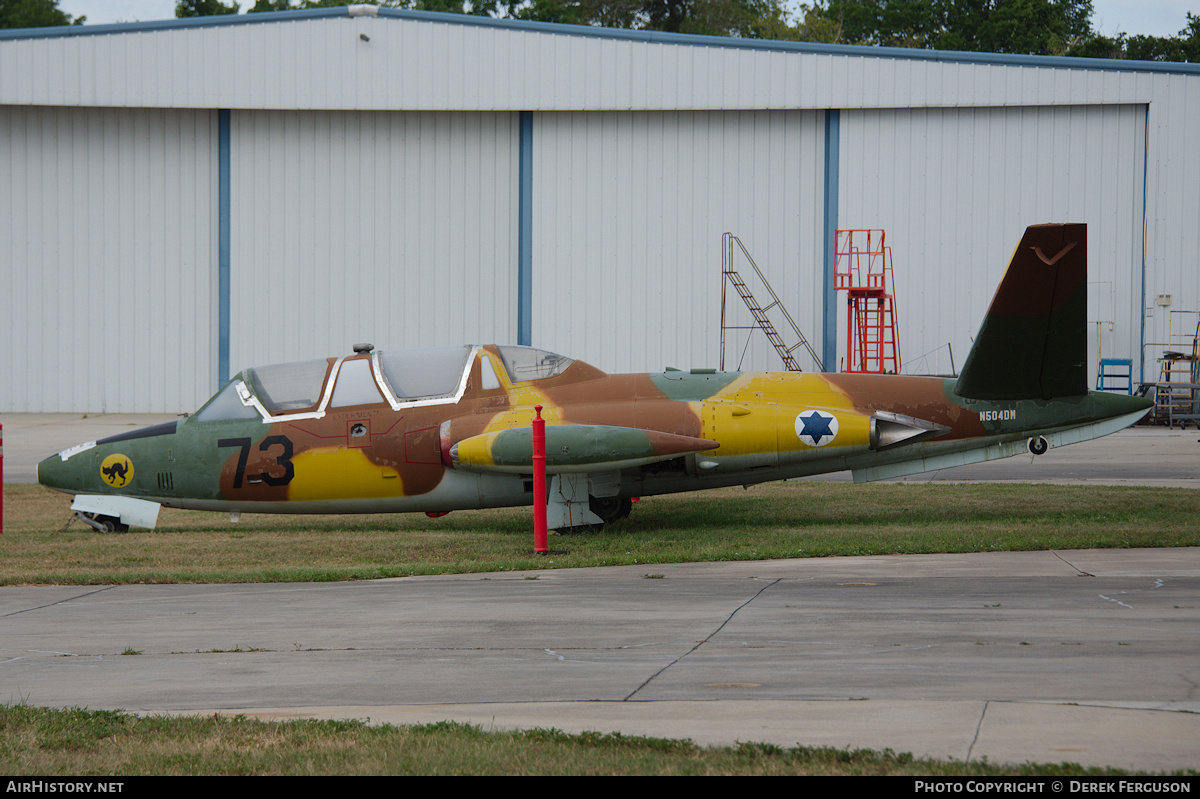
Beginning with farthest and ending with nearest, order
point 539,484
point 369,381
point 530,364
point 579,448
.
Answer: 1. point 530,364
2. point 369,381
3. point 579,448
4. point 539,484

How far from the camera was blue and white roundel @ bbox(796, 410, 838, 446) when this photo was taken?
11.3m

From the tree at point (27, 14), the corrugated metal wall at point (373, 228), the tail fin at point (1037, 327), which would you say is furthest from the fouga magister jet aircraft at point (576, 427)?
the tree at point (27, 14)

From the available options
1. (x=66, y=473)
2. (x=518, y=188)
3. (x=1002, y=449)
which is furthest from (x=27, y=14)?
(x=1002, y=449)

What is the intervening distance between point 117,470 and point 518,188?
17.5 meters

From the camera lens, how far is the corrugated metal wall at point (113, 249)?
94.3ft

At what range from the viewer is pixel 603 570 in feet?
30.9

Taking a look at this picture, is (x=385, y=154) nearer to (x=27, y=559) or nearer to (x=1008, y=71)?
(x=1008, y=71)

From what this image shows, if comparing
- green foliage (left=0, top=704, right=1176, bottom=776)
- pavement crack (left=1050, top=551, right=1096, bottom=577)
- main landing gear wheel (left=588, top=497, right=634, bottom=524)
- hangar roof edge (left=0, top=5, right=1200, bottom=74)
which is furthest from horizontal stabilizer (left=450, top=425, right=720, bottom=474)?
hangar roof edge (left=0, top=5, right=1200, bottom=74)

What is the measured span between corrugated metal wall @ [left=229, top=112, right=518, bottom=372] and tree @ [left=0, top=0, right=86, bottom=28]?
150 ft

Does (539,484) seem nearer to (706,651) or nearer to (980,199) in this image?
(706,651)

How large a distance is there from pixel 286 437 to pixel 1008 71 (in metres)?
21.4

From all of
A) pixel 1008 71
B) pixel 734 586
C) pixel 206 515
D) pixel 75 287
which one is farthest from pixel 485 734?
pixel 75 287

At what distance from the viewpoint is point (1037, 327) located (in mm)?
11250

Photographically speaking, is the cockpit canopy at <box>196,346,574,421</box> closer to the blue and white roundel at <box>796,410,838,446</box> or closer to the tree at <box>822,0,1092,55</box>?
the blue and white roundel at <box>796,410,838,446</box>
